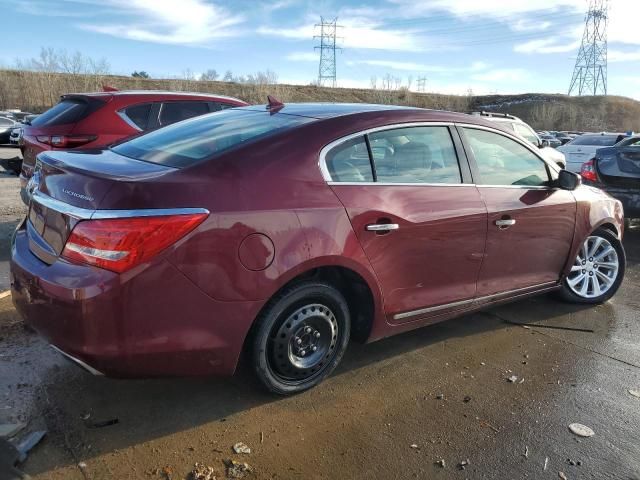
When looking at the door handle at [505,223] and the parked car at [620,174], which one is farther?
the parked car at [620,174]

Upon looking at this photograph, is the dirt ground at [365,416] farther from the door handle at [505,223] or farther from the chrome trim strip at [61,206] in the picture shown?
the chrome trim strip at [61,206]

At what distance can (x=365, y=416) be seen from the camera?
299 cm

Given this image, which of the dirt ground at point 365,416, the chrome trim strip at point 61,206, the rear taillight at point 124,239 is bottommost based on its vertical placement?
the dirt ground at point 365,416

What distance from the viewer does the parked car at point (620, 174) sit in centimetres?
727

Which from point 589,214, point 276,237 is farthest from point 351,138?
point 589,214

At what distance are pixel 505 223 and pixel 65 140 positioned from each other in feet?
16.3

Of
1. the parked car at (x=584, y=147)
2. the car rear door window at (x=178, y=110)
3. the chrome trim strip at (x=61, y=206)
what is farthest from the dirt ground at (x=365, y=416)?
the parked car at (x=584, y=147)

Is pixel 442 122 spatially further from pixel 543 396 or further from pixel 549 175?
pixel 543 396

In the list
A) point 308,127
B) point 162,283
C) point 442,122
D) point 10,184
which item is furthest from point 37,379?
point 10,184

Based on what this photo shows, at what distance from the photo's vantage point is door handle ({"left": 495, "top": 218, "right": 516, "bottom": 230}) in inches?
148

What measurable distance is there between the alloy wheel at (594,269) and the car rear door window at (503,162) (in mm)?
963

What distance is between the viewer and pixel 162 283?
2469mm

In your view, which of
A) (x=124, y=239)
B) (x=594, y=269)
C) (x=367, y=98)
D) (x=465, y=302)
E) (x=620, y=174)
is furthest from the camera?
(x=367, y=98)

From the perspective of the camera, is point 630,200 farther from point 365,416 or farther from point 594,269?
point 365,416
